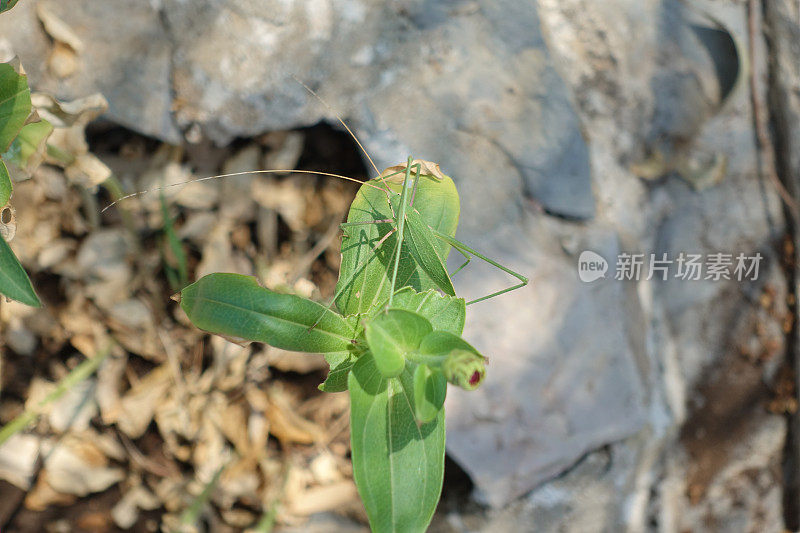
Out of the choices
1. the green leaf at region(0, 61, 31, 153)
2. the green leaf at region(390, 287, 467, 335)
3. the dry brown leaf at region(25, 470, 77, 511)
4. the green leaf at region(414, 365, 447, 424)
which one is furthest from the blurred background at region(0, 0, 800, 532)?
the green leaf at region(414, 365, 447, 424)

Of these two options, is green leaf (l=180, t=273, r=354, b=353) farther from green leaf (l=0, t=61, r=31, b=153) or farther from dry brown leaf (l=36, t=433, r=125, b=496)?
dry brown leaf (l=36, t=433, r=125, b=496)

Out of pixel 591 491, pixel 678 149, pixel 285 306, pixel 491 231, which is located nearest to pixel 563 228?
pixel 491 231

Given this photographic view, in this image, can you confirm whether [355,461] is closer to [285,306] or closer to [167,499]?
[285,306]

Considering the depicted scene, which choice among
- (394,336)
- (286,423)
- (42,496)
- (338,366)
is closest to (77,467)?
(42,496)

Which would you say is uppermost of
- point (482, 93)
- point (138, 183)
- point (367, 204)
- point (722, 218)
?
point (367, 204)

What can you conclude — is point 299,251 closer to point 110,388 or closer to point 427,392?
point 110,388
